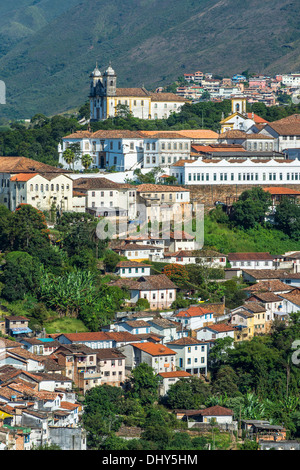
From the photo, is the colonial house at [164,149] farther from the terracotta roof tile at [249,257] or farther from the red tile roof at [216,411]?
the red tile roof at [216,411]

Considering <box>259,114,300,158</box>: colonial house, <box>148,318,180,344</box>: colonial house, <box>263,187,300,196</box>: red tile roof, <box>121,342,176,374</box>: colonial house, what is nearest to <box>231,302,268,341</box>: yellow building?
<box>148,318,180,344</box>: colonial house

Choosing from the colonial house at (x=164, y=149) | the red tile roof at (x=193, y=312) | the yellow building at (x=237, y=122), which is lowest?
the red tile roof at (x=193, y=312)

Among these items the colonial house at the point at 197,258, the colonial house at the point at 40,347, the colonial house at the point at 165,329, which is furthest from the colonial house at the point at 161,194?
the colonial house at the point at 40,347

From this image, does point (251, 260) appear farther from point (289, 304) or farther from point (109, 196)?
point (109, 196)

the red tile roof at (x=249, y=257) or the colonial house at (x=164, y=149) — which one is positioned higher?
the colonial house at (x=164, y=149)

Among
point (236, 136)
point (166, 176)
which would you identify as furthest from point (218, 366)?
point (236, 136)
